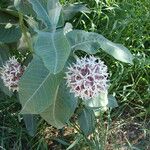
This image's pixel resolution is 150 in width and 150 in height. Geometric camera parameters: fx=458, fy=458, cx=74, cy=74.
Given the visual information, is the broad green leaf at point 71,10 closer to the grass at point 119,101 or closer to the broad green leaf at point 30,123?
the grass at point 119,101

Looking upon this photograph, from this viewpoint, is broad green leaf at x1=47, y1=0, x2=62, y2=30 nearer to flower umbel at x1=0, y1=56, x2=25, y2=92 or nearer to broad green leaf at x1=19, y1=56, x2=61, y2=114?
broad green leaf at x1=19, y1=56, x2=61, y2=114

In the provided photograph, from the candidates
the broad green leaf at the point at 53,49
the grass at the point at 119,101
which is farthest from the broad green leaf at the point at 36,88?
the grass at the point at 119,101

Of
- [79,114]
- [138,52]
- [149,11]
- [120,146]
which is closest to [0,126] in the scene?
[79,114]

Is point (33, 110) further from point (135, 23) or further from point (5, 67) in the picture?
point (135, 23)

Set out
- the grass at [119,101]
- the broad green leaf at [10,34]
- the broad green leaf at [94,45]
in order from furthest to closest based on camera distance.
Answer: the grass at [119,101] → the broad green leaf at [10,34] → the broad green leaf at [94,45]

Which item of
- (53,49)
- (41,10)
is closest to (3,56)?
(41,10)

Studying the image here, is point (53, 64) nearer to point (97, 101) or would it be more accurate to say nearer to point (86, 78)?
point (86, 78)

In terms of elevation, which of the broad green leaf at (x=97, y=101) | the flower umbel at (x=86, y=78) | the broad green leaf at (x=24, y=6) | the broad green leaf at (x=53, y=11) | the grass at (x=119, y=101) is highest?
the broad green leaf at (x=53, y=11)
